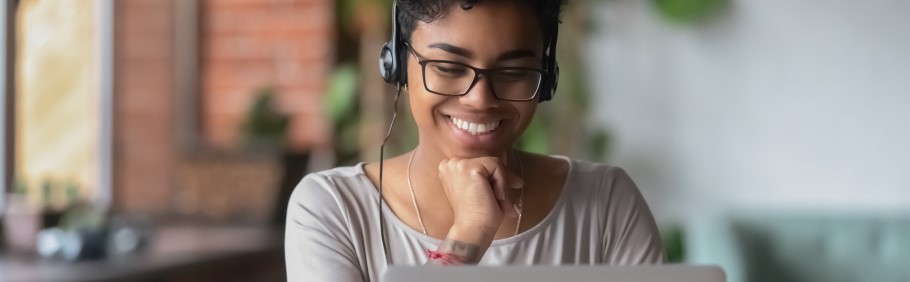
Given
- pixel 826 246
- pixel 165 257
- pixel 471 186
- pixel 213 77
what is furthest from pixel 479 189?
pixel 213 77

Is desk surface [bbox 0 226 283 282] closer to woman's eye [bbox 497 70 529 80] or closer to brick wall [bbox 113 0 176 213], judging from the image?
brick wall [bbox 113 0 176 213]

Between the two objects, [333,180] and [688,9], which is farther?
[688,9]

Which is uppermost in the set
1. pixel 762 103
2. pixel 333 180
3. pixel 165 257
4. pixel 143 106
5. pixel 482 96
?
pixel 482 96

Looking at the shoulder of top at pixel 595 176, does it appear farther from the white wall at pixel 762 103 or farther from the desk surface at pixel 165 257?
the white wall at pixel 762 103

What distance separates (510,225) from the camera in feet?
3.96

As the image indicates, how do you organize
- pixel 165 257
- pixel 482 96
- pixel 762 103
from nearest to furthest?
pixel 482 96 < pixel 165 257 < pixel 762 103

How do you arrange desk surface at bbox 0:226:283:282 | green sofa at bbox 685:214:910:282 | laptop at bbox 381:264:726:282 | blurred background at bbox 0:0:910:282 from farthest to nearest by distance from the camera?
blurred background at bbox 0:0:910:282 → green sofa at bbox 685:214:910:282 → desk surface at bbox 0:226:283:282 → laptop at bbox 381:264:726:282

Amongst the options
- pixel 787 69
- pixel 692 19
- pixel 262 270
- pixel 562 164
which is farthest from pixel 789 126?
pixel 562 164

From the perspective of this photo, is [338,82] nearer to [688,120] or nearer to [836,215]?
[688,120]

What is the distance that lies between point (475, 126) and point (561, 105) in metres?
3.03

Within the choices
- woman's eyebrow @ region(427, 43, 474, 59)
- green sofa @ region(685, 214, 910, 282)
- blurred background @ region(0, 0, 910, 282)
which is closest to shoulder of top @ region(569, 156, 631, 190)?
woman's eyebrow @ region(427, 43, 474, 59)

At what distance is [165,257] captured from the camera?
3.01 meters

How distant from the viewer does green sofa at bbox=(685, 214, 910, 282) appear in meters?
3.44

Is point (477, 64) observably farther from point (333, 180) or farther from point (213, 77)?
point (213, 77)
